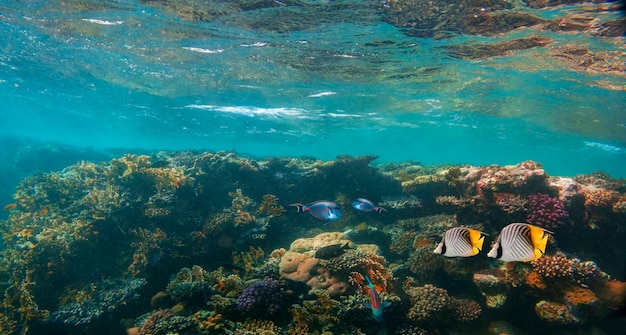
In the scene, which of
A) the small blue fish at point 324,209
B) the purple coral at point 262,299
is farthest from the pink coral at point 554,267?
the purple coral at point 262,299

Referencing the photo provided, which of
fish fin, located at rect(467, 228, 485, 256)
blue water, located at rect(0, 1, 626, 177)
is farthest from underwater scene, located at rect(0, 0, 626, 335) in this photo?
blue water, located at rect(0, 1, 626, 177)

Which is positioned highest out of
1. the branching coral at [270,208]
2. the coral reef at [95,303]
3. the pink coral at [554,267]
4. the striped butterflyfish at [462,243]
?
the striped butterflyfish at [462,243]

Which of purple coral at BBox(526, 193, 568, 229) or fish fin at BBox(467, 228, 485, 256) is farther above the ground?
fish fin at BBox(467, 228, 485, 256)

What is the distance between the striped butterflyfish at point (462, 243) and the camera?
336 cm

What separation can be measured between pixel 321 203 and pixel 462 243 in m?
3.10

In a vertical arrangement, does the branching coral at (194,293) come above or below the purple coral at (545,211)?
below

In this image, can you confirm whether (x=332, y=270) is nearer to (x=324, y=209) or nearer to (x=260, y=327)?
(x=324, y=209)

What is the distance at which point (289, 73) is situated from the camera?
18.2 m

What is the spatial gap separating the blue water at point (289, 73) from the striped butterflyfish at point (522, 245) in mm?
9489

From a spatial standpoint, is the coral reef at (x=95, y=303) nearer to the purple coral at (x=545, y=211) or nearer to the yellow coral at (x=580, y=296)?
the yellow coral at (x=580, y=296)

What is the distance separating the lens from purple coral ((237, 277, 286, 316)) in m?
5.36

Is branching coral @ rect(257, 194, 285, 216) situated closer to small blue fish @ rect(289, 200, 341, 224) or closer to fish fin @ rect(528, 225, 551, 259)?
small blue fish @ rect(289, 200, 341, 224)

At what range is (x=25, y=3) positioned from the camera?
11.6 meters

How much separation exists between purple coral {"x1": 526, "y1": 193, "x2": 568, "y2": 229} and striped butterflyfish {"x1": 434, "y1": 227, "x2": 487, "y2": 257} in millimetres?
4666
